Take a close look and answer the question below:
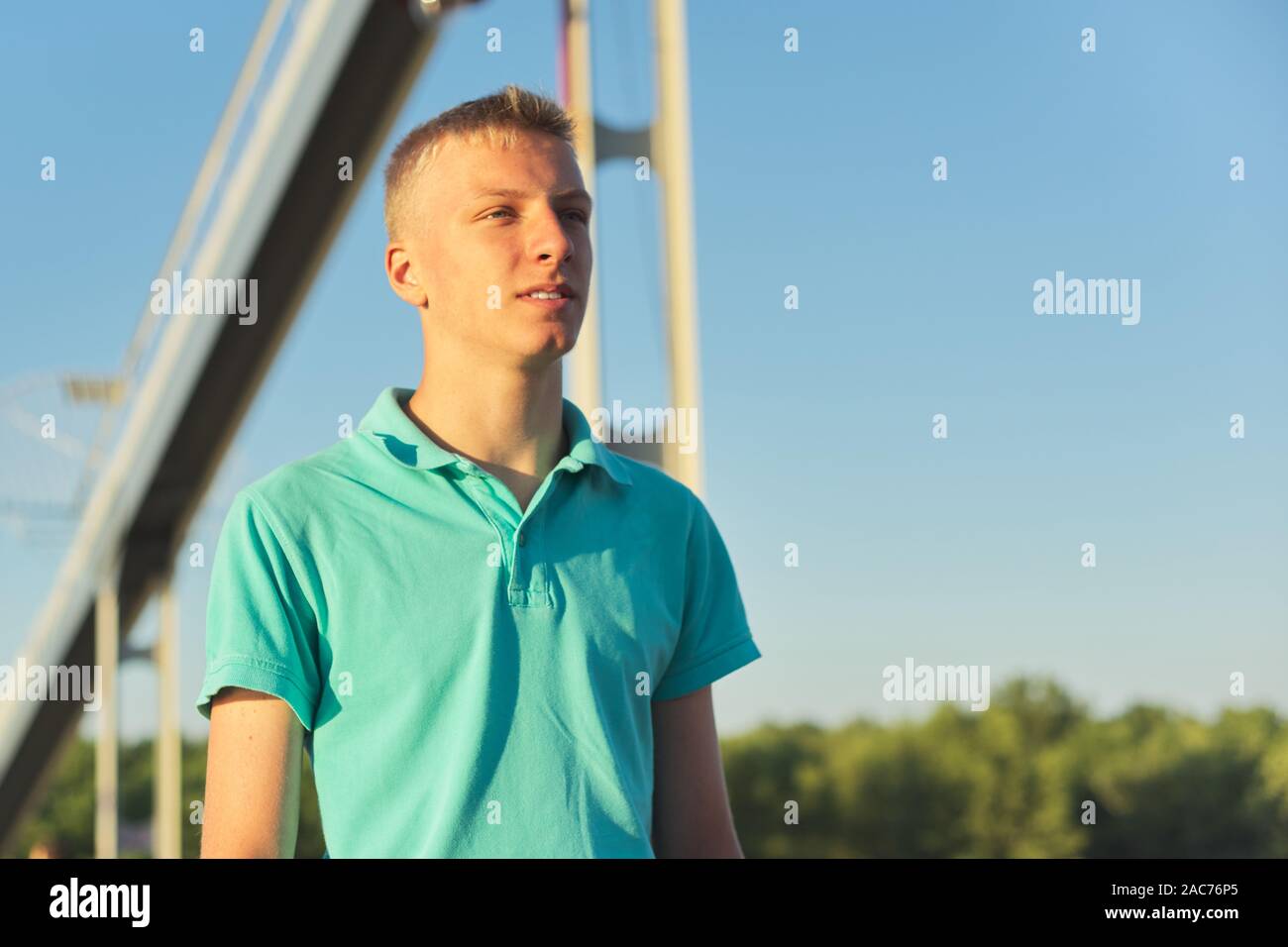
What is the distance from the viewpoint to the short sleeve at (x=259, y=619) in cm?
Answer: 187

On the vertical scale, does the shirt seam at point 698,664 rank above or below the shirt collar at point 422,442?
below

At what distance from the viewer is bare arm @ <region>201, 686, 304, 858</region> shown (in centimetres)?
187

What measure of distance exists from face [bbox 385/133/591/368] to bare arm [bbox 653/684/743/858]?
53cm

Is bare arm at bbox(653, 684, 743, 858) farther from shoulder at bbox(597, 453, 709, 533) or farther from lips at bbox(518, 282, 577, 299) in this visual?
lips at bbox(518, 282, 577, 299)

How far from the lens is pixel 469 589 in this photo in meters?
1.94

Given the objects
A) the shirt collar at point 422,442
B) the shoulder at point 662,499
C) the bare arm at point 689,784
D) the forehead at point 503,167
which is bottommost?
the bare arm at point 689,784

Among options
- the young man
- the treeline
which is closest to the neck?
the young man

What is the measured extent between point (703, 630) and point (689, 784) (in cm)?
21

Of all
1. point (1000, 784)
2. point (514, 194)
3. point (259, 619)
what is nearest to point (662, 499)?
point (514, 194)

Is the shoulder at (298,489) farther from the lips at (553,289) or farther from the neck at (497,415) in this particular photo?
the lips at (553,289)

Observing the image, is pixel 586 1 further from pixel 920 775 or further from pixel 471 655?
pixel 920 775

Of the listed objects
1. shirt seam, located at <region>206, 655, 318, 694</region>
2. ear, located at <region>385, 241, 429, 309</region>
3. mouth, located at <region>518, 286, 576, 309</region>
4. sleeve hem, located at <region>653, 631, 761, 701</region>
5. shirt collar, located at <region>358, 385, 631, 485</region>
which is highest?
ear, located at <region>385, 241, 429, 309</region>

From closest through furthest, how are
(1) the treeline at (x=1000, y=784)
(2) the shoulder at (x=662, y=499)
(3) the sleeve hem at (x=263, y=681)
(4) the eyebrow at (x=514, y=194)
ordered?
(3) the sleeve hem at (x=263, y=681), (4) the eyebrow at (x=514, y=194), (2) the shoulder at (x=662, y=499), (1) the treeline at (x=1000, y=784)

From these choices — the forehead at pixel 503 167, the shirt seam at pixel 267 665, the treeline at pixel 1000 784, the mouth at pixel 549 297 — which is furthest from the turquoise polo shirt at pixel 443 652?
the treeline at pixel 1000 784
